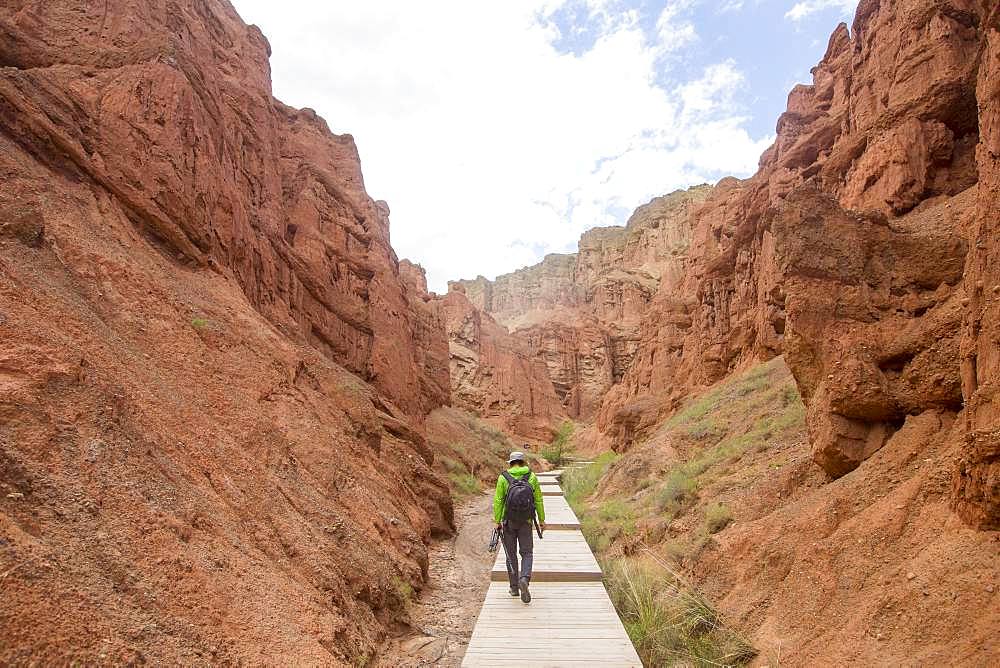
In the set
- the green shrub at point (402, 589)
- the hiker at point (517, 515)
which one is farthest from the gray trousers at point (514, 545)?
the green shrub at point (402, 589)

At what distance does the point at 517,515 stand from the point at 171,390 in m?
4.66

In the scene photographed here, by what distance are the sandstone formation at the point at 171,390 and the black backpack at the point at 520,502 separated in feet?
7.18

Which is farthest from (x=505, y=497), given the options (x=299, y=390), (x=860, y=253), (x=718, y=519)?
(x=860, y=253)

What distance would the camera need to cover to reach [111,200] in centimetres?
953

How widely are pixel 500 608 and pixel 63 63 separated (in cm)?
1221

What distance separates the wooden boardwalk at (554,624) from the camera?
595 cm

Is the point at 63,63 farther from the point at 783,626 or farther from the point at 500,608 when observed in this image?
the point at 783,626

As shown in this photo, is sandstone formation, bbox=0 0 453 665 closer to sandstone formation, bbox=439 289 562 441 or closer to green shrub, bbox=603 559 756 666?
green shrub, bbox=603 559 756 666

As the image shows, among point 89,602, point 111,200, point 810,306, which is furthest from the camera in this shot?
point 111,200

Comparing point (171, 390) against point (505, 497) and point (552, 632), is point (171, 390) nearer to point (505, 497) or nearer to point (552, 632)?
point (505, 497)

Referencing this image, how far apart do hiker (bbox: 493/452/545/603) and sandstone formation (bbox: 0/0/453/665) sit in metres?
1.95

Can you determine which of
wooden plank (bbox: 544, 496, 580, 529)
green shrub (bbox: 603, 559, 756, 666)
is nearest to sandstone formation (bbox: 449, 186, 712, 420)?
wooden plank (bbox: 544, 496, 580, 529)

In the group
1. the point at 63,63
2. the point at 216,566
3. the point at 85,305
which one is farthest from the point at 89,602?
the point at 63,63

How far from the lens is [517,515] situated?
7633 millimetres
